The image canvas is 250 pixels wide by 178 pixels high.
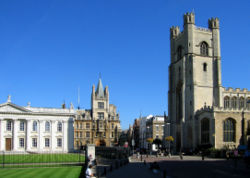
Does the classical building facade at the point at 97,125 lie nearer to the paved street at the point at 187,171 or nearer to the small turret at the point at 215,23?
the small turret at the point at 215,23

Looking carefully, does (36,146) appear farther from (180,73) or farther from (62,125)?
(180,73)

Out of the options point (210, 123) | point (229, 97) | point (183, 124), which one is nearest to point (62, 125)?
point (183, 124)

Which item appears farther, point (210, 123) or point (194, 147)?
point (194, 147)

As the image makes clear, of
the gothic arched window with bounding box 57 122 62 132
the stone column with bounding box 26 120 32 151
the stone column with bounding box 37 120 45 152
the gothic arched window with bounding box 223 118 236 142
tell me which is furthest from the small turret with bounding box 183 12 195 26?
the stone column with bounding box 26 120 32 151

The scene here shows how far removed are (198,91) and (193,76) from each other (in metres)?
3.25

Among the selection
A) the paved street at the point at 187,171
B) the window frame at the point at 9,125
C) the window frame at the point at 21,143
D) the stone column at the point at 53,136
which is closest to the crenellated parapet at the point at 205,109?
the paved street at the point at 187,171

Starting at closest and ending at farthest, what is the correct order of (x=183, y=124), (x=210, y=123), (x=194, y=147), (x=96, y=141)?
(x=210, y=123), (x=194, y=147), (x=183, y=124), (x=96, y=141)

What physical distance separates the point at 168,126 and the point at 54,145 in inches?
1039

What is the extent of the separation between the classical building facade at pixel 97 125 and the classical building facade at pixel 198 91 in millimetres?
24218

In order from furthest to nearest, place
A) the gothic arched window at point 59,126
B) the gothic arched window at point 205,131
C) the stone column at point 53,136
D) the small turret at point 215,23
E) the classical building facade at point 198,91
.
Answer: the gothic arched window at point 59,126 < the stone column at point 53,136 < the small turret at point 215,23 < the classical building facade at point 198,91 < the gothic arched window at point 205,131

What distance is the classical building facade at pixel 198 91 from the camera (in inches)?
2204

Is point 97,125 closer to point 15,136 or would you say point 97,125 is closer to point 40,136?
point 40,136

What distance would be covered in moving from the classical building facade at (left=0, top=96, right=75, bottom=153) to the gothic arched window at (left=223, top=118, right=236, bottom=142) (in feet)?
111

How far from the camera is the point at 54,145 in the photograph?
220 ft
